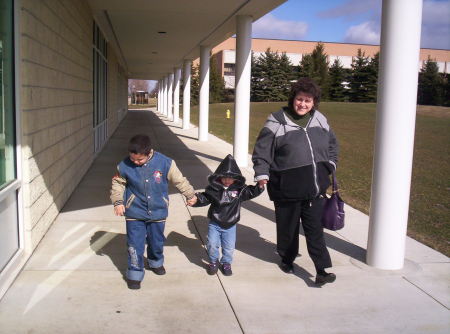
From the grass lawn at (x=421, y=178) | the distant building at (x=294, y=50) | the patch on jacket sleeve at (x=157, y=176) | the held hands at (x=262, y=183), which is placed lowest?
the grass lawn at (x=421, y=178)

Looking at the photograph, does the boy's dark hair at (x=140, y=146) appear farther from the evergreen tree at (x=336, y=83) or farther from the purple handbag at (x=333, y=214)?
the evergreen tree at (x=336, y=83)

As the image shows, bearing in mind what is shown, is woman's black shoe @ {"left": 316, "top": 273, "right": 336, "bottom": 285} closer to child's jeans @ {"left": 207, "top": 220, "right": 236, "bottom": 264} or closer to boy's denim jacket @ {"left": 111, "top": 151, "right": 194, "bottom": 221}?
child's jeans @ {"left": 207, "top": 220, "right": 236, "bottom": 264}

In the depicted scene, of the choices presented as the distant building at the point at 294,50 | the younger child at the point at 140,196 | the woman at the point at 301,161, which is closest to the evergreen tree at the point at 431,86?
the distant building at the point at 294,50

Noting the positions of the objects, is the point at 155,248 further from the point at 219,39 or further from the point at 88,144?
the point at 219,39

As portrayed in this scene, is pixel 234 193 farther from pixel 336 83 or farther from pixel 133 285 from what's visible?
pixel 336 83

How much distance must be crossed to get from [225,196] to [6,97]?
2.02 m

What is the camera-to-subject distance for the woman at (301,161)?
4.33 metres

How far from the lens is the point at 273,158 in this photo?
14.6 feet

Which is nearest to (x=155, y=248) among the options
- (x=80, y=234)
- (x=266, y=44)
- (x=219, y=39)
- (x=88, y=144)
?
(x=80, y=234)

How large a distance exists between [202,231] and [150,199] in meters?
2.02

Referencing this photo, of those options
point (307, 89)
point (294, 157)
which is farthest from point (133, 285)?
point (307, 89)

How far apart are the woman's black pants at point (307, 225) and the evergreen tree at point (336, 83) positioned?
57425mm

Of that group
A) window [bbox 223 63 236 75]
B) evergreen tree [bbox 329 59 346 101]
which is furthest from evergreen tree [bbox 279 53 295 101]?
window [bbox 223 63 236 75]

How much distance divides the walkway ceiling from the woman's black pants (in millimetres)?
6293
